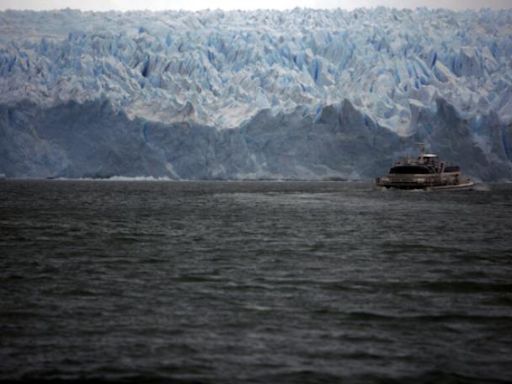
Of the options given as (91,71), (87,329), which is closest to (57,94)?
(91,71)

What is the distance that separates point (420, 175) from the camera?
305 feet

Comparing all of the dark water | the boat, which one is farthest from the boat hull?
the dark water

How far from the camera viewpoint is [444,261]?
24891 mm

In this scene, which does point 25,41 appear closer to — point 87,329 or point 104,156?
point 104,156

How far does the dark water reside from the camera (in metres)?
11.7

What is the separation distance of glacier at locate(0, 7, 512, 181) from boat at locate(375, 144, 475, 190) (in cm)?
1093

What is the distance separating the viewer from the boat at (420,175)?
92.6m

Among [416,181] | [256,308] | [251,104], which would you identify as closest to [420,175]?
[416,181]

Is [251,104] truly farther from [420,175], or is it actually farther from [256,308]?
[256,308]

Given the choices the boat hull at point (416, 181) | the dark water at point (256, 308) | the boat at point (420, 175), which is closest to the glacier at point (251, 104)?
the boat at point (420, 175)

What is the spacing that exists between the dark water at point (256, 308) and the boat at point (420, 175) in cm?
5881

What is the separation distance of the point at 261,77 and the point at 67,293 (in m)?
99.3

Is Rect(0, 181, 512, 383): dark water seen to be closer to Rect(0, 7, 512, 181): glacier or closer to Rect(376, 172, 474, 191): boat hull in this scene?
Rect(376, 172, 474, 191): boat hull

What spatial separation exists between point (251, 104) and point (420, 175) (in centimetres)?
2893
